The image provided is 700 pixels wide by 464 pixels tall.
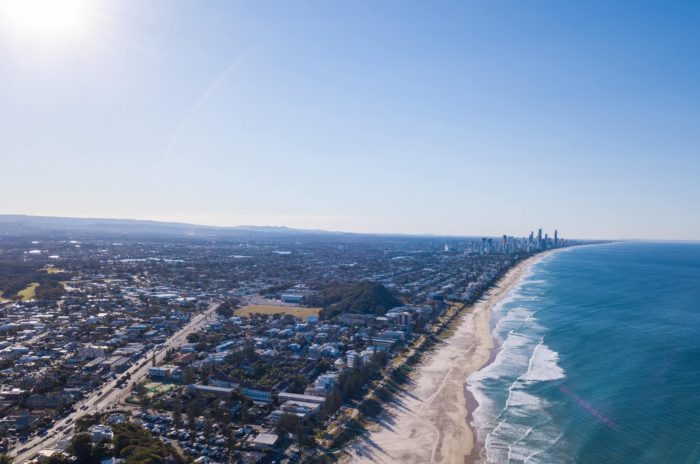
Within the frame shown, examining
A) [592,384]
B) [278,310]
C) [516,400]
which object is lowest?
[278,310]

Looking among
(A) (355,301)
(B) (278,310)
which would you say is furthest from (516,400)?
(B) (278,310)

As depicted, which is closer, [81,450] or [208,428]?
[81,450]

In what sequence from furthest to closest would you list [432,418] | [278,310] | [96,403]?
[278,310] → [96,403] → [432,418]

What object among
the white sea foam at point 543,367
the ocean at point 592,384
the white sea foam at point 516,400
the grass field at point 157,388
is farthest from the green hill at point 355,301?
the grass field at point 157,388

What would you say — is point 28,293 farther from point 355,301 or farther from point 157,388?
point 157,388

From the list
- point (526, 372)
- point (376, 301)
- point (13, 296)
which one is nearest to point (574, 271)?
point (376, 301)

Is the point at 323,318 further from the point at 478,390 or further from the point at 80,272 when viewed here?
the point at 80,272

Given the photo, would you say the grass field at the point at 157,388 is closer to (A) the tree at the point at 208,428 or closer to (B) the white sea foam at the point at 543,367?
(A) the tree at the point at 208,428

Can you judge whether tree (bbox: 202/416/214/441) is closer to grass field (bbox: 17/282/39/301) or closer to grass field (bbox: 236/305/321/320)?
grass field (bbox: 236/305/321/320)
